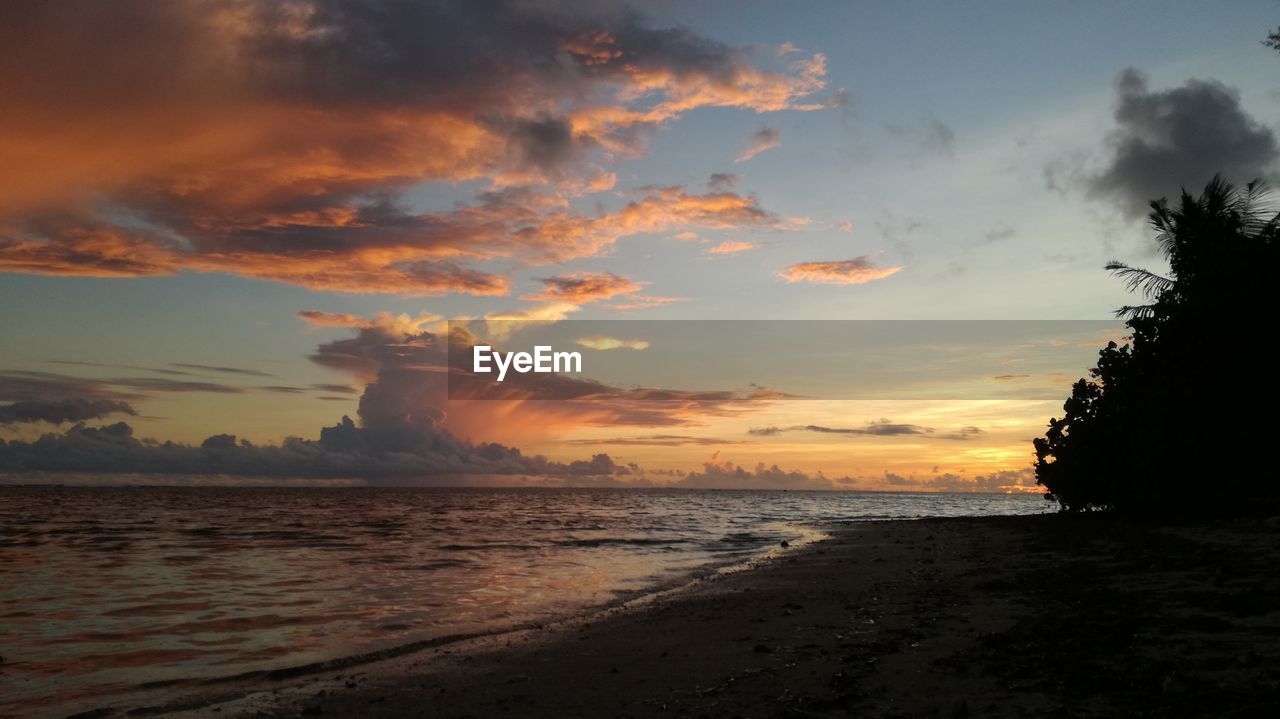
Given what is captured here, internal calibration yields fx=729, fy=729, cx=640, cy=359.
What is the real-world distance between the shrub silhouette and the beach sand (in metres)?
10.5

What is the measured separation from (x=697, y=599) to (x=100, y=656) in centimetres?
1243

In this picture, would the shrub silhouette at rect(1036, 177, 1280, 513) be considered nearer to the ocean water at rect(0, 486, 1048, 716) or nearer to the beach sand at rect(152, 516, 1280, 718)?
the beach sand at rect(152, 516, 1280, 718)

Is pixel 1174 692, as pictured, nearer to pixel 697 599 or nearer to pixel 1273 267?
pixel 697 599

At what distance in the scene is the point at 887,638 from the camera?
1112cm

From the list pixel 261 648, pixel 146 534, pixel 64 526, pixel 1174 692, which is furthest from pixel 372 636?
pixel 64 526

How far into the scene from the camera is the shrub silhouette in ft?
83.7

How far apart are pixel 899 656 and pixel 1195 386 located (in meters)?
26.0

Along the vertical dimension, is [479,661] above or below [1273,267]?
below

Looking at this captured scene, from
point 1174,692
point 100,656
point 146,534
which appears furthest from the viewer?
point 146,534

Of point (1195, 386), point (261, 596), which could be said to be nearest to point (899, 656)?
point (261, 596)

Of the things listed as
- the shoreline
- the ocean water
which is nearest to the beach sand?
the shoreline

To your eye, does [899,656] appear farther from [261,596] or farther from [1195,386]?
→ [1195,386]

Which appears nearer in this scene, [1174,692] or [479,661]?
[1174,692]

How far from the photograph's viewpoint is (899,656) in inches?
382
